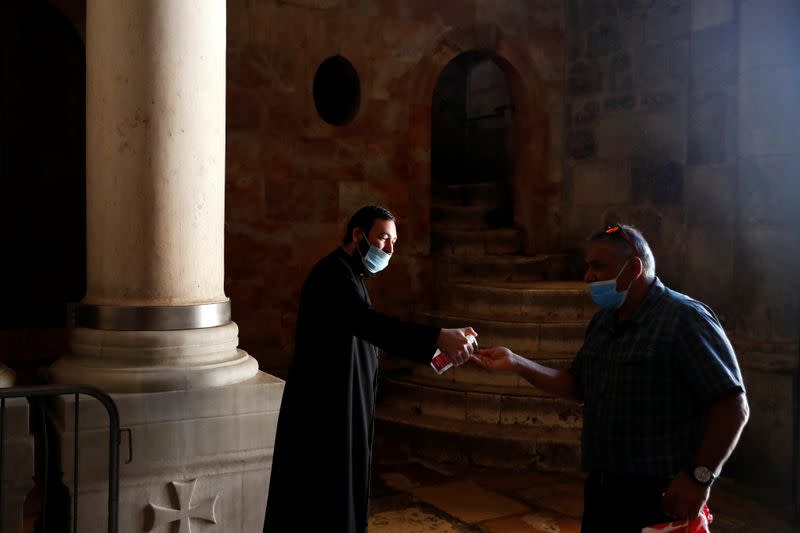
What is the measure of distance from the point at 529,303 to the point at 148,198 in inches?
161

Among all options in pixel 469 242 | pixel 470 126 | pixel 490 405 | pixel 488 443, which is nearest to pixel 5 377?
pixel 488 443

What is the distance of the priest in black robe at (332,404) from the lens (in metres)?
3.09

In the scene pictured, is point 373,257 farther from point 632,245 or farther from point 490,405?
point 490,405

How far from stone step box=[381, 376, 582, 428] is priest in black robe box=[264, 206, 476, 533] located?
119 inches

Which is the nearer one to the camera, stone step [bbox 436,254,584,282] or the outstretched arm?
the outstretched arm

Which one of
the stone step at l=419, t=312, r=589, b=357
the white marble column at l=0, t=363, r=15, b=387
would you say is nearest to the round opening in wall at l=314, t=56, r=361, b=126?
the stone step at l=419, t=312, r=589, b=357

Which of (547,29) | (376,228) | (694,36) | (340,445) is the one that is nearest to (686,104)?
(694,36)

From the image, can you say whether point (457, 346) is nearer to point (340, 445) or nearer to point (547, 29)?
point (340, 445)

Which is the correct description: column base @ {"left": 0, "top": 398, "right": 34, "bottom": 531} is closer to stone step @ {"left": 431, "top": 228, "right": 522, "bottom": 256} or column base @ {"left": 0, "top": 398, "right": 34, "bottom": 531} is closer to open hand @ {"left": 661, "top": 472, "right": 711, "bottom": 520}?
open hand @ {"left": 661, "top": 472, "right": 711, "bottom": 520}

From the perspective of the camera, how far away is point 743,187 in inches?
237

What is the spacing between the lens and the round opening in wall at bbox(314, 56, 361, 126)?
Result: 7.44 m

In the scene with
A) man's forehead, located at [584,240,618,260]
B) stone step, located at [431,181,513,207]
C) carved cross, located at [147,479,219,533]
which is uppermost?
stone step, located at [431,181,513,207]

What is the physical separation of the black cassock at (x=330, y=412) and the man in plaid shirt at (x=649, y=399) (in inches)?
29.8

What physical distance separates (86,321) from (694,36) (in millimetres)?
5324
